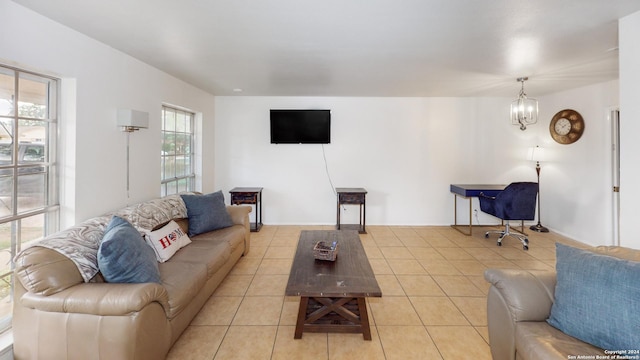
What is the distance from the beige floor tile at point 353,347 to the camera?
1.89 metres

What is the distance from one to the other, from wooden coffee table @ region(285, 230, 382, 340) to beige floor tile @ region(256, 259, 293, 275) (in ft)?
2.94

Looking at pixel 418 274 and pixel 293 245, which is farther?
pixel 293 245

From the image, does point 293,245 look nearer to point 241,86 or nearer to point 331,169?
point 331,169

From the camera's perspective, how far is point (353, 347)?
1.97 m

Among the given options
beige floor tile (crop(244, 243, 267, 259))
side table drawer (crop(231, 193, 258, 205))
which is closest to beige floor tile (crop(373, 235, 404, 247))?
beige floor tile (crop(244, 243, 267, 259))

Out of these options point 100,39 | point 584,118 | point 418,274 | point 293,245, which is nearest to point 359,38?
point 100,39

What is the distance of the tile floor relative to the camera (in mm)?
1949

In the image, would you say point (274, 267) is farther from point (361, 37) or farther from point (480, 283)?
point (361, 37)

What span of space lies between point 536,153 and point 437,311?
4069 mm

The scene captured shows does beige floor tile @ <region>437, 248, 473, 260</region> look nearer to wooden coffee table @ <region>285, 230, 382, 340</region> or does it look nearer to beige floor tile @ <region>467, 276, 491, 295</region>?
beige floor tile @ <region>467, 276, 491, 295</region>

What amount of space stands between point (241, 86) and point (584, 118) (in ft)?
17.6

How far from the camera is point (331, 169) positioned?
5.19 m

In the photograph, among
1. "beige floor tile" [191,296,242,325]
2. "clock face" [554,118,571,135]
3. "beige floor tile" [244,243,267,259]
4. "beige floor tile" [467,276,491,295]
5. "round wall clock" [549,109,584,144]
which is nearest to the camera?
"beige floor tile" [191,296,242,325]

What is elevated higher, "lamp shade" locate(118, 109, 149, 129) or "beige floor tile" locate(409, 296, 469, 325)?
"lamp shade" locate(118, 109, 149, 129)
